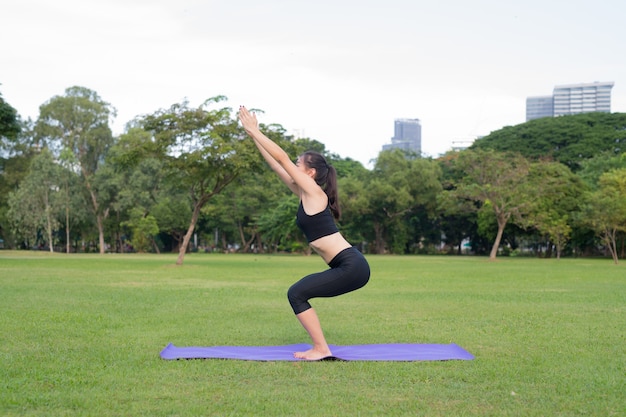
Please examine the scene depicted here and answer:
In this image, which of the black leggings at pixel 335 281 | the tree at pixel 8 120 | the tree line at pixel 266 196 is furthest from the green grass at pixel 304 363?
the tree line at pixel 266 196

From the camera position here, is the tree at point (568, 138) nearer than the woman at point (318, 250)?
No

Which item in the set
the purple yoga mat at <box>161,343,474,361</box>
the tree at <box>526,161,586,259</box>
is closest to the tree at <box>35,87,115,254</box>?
the tree at <box>526,161,586,259</box>

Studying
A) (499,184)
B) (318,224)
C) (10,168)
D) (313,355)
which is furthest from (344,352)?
(10,168)

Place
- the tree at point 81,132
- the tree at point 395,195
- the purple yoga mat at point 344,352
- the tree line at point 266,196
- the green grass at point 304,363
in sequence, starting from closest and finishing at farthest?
the green grass at point 304,363 < the purple yoga mat at point 344,352 < the tree line at point 266,196 < the tree at point 395,195 < the tree at point 81,132

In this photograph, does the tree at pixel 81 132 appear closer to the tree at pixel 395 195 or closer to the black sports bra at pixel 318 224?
the tree at pixel 395 195

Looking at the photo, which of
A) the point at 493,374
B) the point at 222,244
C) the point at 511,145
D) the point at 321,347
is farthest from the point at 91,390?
the point at 222,244

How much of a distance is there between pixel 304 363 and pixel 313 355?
8.2 inches

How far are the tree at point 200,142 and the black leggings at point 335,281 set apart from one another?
21.9m

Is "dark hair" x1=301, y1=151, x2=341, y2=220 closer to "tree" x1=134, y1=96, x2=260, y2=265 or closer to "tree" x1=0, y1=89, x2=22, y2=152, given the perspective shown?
"tree" x1=134, y1=96, x2=260, y2=265

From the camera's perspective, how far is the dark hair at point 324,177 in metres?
6.90

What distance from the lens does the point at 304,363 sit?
6.58 meters

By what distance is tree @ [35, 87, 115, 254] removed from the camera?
2413 inches

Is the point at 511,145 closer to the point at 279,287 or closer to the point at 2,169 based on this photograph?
the point at 2,169

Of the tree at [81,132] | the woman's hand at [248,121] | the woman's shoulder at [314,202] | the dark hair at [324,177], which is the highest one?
the tree at [81,132]
